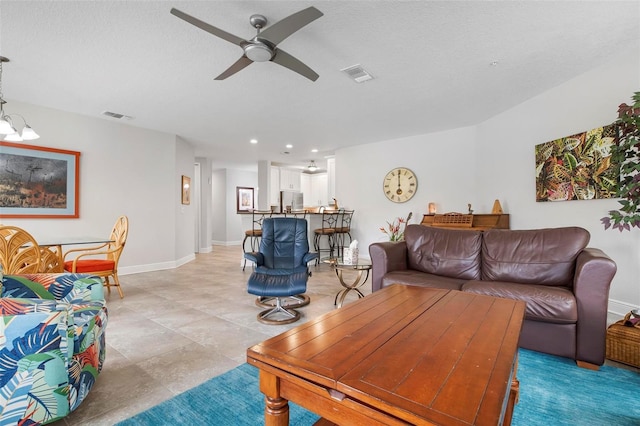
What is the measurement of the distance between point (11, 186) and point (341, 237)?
5624 mm

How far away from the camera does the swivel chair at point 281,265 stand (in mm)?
2812

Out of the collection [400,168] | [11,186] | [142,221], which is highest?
[400,168]

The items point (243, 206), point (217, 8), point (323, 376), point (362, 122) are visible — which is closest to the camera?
point (323, 376)

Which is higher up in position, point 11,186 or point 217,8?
point 217,8

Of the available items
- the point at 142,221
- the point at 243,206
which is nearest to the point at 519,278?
the point at 142,221

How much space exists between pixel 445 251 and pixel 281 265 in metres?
1.86

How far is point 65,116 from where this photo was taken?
4.44m

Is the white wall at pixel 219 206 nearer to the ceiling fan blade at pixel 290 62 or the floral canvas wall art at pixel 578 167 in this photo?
the ceiling fan blade at pixel 290 62

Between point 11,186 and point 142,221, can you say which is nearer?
point 11,186

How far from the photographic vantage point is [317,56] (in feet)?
9.48

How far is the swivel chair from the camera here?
2.81 metres

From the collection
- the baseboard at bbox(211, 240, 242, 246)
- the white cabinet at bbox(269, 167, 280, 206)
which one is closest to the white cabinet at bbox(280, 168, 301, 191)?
the white cabinet at bbox(269, 167, 280, 206)

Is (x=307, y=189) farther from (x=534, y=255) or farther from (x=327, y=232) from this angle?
(x=534, y=255)

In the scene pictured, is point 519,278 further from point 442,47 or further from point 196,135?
point 196,135
